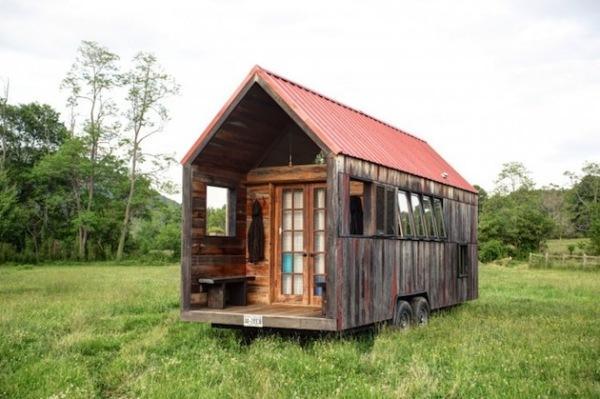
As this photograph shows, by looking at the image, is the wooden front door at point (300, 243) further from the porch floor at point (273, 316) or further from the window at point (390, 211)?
→ the window at point (390, 211)

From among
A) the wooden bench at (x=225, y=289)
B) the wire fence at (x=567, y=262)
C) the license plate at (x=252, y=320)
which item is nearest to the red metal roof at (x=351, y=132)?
the wooden bench at (x=225, y=289)

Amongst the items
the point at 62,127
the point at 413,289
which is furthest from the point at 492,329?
the point at 62,127

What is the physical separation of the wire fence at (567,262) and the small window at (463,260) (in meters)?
24.6

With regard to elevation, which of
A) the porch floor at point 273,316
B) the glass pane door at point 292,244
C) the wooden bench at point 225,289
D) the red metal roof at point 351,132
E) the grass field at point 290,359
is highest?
→ the red metal roof at point 351,132

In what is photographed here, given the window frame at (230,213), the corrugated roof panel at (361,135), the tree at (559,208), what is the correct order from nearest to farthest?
the corrugated roof panel at (361,135)
the window frame at (230,213)
the tree at (559,208)

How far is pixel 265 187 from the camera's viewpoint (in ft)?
44.1

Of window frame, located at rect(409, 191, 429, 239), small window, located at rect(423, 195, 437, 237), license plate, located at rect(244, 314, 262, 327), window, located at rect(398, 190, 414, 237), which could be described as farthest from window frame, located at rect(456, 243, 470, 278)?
license plate, located at rect(244, 314, 262, 327)

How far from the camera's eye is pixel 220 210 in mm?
12828

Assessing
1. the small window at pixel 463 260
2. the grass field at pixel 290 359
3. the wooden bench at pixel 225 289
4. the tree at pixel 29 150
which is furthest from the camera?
the tree at pixel 29 150

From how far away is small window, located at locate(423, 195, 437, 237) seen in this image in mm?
14547

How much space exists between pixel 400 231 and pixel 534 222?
48.8 meters

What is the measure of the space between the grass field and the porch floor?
0.37m

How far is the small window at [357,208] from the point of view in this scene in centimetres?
1255

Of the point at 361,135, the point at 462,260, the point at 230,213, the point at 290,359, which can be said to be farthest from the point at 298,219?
the point at 462,260
